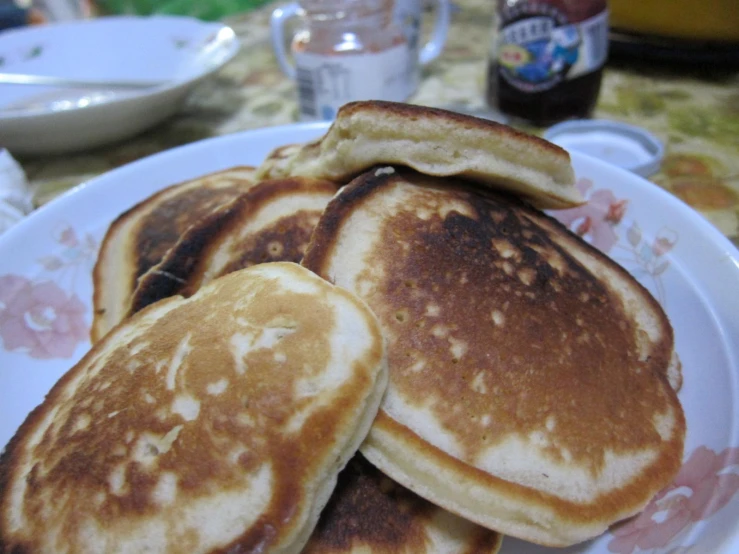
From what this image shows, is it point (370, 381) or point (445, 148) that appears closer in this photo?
point (370, 381)

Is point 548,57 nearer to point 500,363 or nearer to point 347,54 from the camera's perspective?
point 347,54

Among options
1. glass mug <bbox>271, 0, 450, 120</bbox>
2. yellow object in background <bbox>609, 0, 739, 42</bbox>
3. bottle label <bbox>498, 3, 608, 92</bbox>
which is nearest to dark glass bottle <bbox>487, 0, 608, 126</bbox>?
bottle label <bbox>498, 3, 608, 92</bbox>

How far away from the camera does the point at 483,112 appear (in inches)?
87.8

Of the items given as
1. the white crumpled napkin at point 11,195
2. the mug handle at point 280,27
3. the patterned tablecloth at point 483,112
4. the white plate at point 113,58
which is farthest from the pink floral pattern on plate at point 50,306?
the mug handle at point 280,27

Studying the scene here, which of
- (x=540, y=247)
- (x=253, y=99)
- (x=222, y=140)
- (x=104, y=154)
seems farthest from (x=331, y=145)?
(x=253, y=99)

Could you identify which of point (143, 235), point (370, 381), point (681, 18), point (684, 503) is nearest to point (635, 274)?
point (684, 503)

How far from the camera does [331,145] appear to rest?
43.3 inches

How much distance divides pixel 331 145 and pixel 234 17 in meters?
3.32

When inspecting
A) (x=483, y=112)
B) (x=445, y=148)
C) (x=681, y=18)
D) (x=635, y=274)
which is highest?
(x=445, y=148)

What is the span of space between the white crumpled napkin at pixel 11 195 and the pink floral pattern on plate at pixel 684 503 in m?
1.68

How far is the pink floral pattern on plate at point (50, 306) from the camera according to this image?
120cm

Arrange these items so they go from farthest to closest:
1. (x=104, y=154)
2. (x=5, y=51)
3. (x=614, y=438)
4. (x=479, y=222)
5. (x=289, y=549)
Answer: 1. (x=5, y=51)
2. (x=104, y=154)
3. (x=479, y=222)
4. (x=614, y=438)
5. (x=289, y=549)

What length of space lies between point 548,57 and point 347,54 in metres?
0.72

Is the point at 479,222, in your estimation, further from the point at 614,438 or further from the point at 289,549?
the point at 289,549
